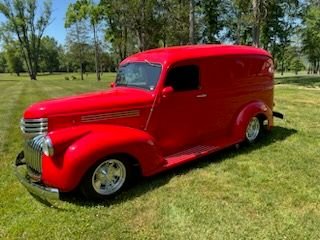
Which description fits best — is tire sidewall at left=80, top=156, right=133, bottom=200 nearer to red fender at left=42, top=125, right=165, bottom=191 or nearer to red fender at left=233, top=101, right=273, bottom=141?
red fender at left=42, top=125, right=165, bottom=191

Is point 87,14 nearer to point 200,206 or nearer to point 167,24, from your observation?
point 167,24

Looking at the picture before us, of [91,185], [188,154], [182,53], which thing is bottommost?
[91,185]

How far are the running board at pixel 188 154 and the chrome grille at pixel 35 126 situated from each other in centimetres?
177

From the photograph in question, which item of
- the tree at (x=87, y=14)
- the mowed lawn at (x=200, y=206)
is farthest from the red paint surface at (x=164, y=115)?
the tree at (x=87, y=14)

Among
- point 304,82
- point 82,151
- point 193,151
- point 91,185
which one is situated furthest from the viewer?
point 304,82

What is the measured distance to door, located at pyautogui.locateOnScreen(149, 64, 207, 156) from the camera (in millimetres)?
5504

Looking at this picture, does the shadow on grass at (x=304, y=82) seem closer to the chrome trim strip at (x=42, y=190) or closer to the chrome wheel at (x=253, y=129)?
the chrome wheel at (x=253, y=129)

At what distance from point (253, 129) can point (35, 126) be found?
164 inches

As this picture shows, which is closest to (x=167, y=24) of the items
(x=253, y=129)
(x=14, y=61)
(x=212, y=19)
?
(x=212, y=19)

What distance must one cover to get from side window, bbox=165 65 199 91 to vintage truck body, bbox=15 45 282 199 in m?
0.02

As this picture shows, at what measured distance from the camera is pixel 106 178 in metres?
4.81

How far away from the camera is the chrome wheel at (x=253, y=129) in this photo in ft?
23.0

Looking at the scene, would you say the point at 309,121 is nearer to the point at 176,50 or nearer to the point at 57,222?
the point at 176,50

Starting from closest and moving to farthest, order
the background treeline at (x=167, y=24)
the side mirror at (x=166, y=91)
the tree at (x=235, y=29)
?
the side mirror at (x=166, y=91) → the background treeline at (x=167, y=24) → the tree at (x=235, y=29)
